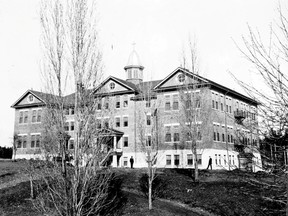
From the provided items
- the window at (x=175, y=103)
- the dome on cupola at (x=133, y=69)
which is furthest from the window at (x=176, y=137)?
the dome on cupola at (x=133, y=69)

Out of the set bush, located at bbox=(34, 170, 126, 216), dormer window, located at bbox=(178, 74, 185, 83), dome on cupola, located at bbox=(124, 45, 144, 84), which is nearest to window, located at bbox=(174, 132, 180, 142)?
dormer window, located at bbox=(178, 74, 185, 83)

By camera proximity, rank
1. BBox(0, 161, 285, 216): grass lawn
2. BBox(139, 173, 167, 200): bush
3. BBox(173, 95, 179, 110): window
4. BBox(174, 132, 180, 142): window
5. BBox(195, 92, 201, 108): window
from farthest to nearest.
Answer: BBox(173, 95, 179, 110): window
BBox(174, 132, 180, 142): window
BBox(195, 92, 201, 108): window
BBox(139, 173, 167, 200): bush
BBox(0, 161, 285, 216): grass lawn

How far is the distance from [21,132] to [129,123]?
1940cm

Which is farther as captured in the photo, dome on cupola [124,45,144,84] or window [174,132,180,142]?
dome on cupola [124,45,144,84]

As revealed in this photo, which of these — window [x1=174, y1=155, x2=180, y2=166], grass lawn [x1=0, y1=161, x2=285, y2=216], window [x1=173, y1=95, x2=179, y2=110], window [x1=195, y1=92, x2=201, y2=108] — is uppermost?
window [x1=173, y1=95, x2=179, y2=110]

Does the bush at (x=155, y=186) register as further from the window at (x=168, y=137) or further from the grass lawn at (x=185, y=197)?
the window at (x=168, y=137)

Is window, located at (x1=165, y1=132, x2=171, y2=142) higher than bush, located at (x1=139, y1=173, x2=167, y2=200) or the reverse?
higher

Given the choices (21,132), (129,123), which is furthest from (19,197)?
(21,132)

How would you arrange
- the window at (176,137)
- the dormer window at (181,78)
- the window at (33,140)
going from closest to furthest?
the dormer window at (181,78) → the window at (176,137) → the window at (33,140)

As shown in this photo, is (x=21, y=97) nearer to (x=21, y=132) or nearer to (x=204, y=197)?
(x=21, y=132)

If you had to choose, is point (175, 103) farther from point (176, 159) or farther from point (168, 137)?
point (176, 159)

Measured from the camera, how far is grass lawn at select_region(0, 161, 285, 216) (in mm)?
18453

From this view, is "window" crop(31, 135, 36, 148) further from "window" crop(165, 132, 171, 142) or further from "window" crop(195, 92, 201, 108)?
"window" crop(195, 92, 201, 108)

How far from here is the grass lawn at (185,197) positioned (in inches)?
727
